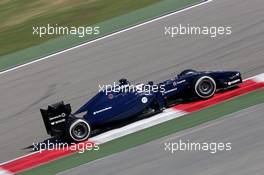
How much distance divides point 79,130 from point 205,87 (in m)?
2.57

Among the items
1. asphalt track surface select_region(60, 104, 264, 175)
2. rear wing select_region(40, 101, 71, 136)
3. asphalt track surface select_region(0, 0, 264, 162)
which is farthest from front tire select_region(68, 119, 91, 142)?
asphalt track surface select_region(60, 104, 264, 175)

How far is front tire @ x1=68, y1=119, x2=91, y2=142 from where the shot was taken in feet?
41.5

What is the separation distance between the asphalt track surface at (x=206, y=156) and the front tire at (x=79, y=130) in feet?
4.58

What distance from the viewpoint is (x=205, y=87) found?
13.3 metres

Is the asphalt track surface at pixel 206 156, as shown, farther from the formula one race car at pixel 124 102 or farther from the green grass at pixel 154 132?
the formula one race car at pixel 124 102

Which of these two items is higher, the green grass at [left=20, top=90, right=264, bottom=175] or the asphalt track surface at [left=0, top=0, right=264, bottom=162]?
the asphalt track surface at [left=0, top=0, right=264, bottom=162]

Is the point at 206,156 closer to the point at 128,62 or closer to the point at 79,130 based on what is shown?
the point at 79,130

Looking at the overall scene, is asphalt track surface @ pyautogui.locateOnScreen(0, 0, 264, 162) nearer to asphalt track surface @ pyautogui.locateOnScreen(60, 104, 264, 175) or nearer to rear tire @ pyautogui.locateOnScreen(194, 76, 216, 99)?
rear tire @ pyautogui.locateOnScreen(194, 76, 216, 99)

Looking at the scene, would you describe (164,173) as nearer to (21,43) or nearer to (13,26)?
(21,43)

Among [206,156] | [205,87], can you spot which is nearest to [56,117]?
[205,87]

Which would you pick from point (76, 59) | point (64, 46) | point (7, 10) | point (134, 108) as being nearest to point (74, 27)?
point (64, 46)

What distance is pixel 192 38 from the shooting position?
55.9ft

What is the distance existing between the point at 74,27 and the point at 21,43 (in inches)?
62.9

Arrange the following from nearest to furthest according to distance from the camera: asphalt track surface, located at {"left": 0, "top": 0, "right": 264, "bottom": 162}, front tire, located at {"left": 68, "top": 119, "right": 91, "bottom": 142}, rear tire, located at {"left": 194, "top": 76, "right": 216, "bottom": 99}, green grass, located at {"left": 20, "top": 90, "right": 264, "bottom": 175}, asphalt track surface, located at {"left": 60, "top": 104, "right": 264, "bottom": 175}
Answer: asphalt track surface, located at {"left": 60, "top": 104, "right": 264, "bottom": 175}
green grass, located at {"left": 20, "top": 90, "right": 264, "bottom": 175}
front tire, located at {"left": 68, "top": 119, "right": 91, "bottom": 142}
rear tire, located at {"left": 194, "top": 76, "right": 216, "bottom": 99}
asphalt track surface, located at {"left": 0, "top": 0, "right": 264, "bottom": 162}
